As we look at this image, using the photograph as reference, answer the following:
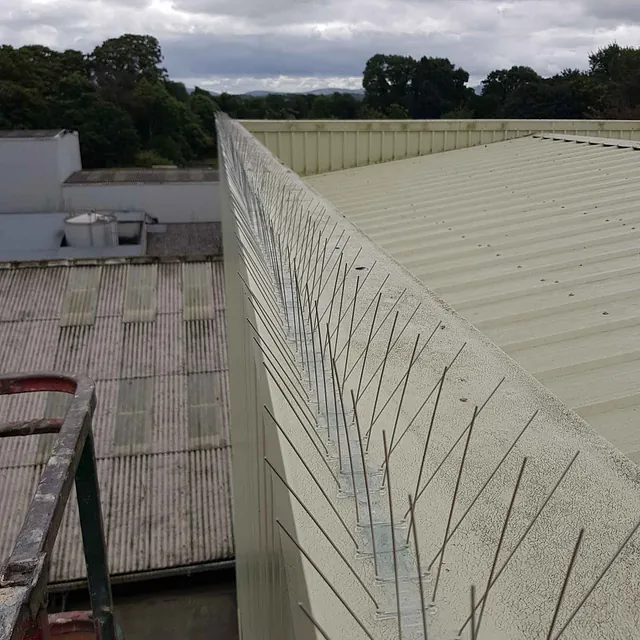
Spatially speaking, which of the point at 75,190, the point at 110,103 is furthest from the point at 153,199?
the point at 110,103

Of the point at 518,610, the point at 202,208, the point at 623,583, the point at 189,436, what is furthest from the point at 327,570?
the point at 202,208

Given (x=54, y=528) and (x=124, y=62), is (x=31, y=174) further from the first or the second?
(x=54, y=528)

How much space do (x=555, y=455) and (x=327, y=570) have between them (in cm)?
61

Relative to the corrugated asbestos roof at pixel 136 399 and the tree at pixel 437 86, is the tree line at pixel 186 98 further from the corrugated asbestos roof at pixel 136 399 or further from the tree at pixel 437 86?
the corrugated asbestos roof at pixel 136 399

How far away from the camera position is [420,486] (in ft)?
4.19

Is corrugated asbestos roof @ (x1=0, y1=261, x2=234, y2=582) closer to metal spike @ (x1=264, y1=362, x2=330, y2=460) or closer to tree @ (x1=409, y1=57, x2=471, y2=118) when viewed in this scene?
metal spike @ (x1=264, y1=362, x2=330, y2=460)

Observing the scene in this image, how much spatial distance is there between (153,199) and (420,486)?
2628cm

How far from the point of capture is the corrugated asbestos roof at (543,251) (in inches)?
95.9

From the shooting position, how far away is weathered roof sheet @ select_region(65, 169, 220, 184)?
86.5ft

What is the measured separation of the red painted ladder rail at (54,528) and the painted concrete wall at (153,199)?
23.3 meters

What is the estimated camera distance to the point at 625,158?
264 inches

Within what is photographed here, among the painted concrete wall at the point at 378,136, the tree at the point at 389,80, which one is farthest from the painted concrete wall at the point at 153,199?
the tree at the point at 389,80

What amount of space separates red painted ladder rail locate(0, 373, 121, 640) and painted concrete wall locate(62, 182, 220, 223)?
23.3 metres

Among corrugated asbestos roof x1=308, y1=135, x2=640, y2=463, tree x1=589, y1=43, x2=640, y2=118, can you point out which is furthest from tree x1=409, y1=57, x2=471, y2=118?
corrugated asbestos roof x1=308, y1=135, x2=640, y2=463
